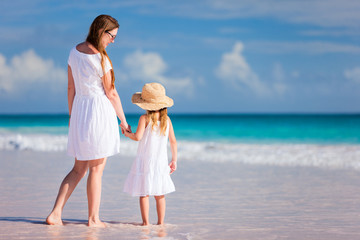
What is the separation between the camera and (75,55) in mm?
3947

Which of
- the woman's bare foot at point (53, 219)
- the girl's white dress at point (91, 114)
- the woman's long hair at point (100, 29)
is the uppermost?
the woman's long hair at point (100, 29)

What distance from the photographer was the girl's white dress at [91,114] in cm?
390

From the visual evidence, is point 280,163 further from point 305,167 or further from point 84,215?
point 84,215

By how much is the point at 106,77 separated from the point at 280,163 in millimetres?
6787

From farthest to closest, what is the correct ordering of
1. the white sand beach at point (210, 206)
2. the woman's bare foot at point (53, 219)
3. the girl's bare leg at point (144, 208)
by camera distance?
1. the girl's bare leg at point (144, 208)
2. the woman's bare foot at point (53, 219)
3. the white sand beach at point (210, 206)

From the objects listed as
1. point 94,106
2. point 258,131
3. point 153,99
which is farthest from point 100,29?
point 258,131

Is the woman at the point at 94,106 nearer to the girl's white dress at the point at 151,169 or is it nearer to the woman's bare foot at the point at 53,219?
the woman's bare foot at the point at 53,219

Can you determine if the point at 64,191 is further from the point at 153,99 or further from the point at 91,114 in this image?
the point at 153,99

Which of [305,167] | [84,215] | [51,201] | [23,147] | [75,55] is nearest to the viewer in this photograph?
[75,55]

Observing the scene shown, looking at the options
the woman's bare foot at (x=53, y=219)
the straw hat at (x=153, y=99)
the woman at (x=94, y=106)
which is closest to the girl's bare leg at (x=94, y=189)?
the woman at (x=94, y=106)

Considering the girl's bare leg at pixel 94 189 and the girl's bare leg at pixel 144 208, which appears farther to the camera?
the girl's bare leg at pixel 144 208

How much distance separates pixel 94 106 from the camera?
154 inches

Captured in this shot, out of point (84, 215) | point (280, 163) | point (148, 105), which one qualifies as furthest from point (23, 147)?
point (148, 105)

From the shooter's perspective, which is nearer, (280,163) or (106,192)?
(106,192)
